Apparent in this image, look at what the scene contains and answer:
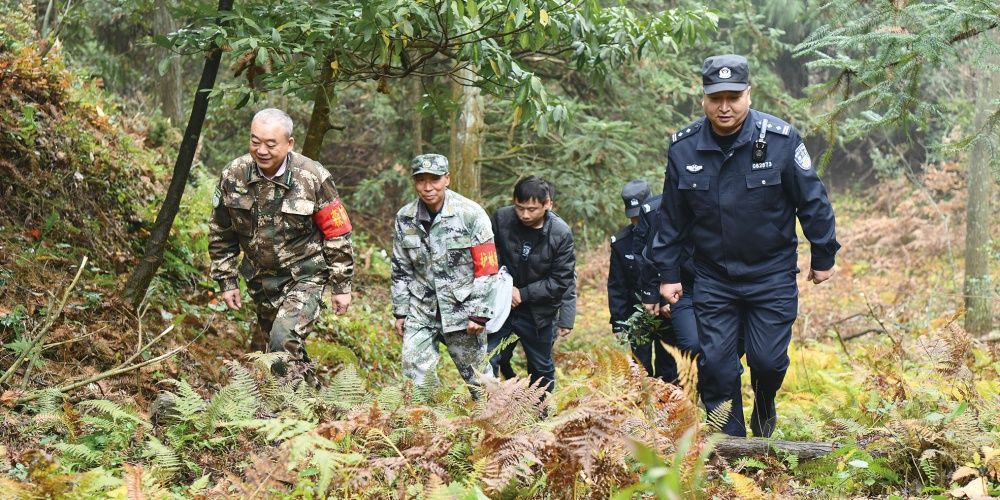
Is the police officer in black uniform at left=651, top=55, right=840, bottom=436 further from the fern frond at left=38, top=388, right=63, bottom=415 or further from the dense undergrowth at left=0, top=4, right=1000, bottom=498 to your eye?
the fern frond at left=38, top=388, right=63, bottom=415

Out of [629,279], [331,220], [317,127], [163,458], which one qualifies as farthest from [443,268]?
[163,458]

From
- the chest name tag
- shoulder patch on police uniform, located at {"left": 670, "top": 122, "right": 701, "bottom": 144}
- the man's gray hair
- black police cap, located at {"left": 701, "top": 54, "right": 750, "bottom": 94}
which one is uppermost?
black police cap, located at {"left": 701, "top": 54, "right": 750, "bottom": 94}

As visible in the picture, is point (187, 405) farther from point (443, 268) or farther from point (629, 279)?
point (629, 279)

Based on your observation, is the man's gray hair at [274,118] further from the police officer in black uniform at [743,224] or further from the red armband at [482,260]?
the police officer in black uniform at [743,224]

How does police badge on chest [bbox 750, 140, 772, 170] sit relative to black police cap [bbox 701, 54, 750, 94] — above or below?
below

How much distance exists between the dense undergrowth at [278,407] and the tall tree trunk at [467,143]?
3.81m

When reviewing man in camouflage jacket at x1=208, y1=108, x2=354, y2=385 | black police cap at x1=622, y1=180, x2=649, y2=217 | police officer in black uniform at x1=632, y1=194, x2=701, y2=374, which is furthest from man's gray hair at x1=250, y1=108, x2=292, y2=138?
black police cap at x1=622, y1=180, x2=649, y2=217

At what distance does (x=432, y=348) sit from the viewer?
6.19 metres

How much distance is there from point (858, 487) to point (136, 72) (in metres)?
18.4

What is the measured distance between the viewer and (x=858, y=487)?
379 cm

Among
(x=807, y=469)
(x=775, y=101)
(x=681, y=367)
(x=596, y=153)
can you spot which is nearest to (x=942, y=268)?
(x=775, y=101)

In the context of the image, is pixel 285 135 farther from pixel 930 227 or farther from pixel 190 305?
pixel 930 227

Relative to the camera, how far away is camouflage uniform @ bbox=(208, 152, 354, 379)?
18.1 ft

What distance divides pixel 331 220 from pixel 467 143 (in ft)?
22.3
